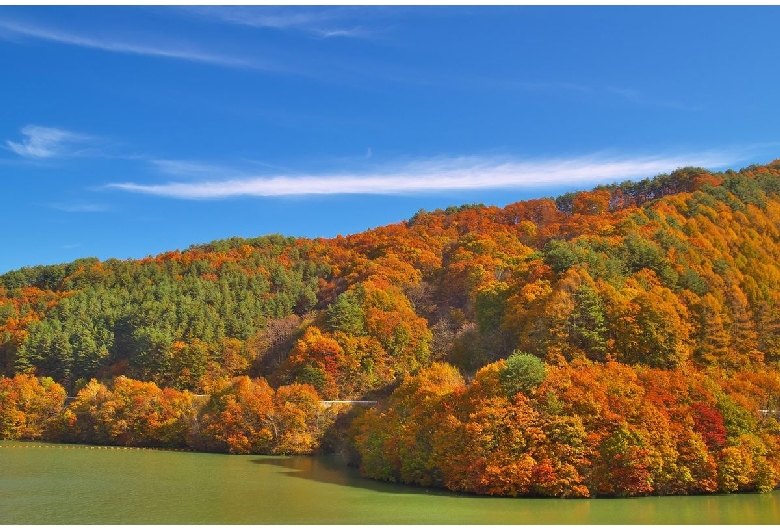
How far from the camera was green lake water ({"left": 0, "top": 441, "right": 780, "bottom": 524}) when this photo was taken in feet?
91.2

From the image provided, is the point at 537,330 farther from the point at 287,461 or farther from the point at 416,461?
the point at 287,461

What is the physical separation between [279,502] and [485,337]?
3044 cm

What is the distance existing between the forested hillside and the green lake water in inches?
97.3

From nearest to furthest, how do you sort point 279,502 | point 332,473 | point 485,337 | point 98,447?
1. point 279,502
2. point 332,473
3. point 485,337
4. point 98,447

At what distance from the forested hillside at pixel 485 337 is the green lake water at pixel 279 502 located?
97.3 inches

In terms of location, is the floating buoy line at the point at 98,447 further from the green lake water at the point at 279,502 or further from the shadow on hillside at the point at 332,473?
the green lake water at the point at 279,502

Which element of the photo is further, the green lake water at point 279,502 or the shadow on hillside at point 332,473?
the shadow on hillside at point 332,473

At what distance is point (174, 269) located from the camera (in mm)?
101875

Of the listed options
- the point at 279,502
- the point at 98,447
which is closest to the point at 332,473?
the point at 279,502

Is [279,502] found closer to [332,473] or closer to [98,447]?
[332,473]

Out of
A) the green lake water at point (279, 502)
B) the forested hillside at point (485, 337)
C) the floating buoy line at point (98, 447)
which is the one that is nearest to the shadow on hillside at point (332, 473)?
the green lake water at point (279, 502)

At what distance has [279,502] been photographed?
31672 millimetres

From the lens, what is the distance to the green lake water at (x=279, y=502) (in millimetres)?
27812

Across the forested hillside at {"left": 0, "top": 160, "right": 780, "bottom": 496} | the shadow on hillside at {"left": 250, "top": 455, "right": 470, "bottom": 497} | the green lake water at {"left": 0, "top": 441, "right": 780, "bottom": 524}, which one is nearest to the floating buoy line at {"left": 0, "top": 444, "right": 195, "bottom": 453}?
the forested hillside at {"left": 0, "top": 160, "right": 780, "bottom": 496}
